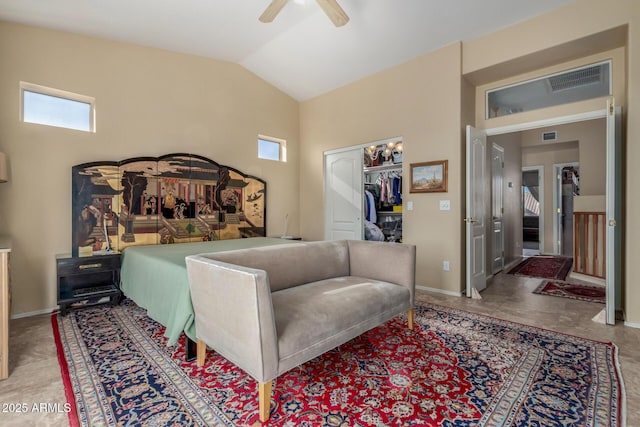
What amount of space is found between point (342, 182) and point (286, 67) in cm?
203

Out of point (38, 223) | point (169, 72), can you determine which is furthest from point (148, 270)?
point (169, 72)

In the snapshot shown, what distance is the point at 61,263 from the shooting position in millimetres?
3057

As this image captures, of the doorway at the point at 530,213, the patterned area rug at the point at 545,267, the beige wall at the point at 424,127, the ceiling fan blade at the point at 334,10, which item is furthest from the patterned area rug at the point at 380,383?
the doorway at the point at 530,213

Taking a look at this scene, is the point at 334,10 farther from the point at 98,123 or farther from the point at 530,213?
the point at 530,213

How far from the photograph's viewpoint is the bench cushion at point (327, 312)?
1728mm

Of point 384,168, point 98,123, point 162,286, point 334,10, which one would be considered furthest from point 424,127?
point 98,123

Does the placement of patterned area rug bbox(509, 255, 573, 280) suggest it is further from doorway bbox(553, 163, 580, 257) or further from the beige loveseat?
the beige loveseat

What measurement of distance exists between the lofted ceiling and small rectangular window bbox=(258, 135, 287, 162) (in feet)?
4.09

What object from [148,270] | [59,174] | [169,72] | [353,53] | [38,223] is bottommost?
[148,270]

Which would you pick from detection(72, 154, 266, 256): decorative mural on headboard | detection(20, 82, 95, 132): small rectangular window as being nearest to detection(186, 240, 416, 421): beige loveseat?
detection(72, 154, 266, 256): decorative mural on headboard

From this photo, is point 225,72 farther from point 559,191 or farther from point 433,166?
point 559,191

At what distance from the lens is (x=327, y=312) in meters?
1.95

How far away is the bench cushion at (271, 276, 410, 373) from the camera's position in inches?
68.0

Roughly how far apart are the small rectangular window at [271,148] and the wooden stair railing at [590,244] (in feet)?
16.7
